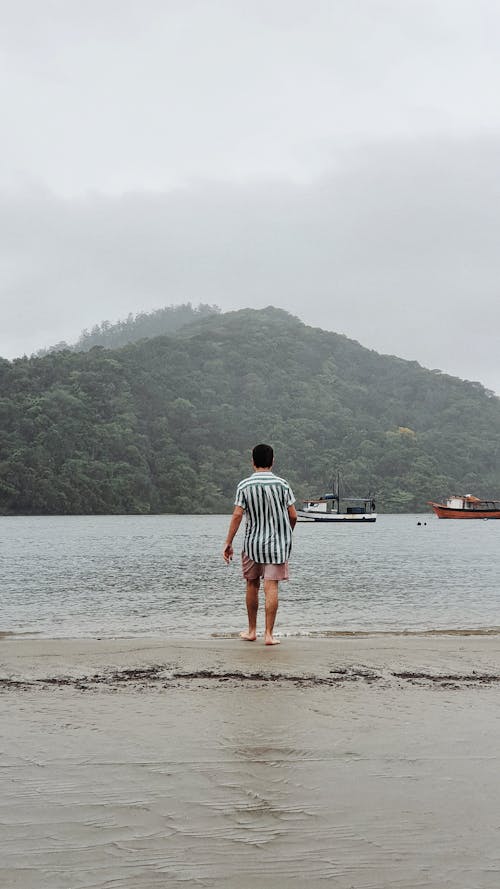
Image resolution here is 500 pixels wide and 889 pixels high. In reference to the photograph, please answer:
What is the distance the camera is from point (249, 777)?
4.00 metres

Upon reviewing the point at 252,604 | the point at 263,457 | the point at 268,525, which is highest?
the point at 263,457

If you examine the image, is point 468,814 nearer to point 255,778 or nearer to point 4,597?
point 255,778

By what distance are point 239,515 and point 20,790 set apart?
5154 mm

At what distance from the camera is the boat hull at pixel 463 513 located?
435 feet

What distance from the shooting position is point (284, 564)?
348 inches

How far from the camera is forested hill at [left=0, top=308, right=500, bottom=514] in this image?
122 metres

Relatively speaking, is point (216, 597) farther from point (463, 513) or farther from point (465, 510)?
point (463, 513)

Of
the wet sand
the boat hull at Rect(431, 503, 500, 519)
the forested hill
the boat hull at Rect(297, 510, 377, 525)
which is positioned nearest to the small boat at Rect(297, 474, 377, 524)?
the boat hull at Rect(297, 510, 377, 525)

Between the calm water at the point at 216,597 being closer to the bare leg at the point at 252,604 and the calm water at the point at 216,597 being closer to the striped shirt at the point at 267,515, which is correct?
the bare leg at the point at 252,604

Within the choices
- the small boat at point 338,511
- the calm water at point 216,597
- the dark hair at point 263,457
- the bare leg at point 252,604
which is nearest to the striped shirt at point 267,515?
the dark hair at point 263,457

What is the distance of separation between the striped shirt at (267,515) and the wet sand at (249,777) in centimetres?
181

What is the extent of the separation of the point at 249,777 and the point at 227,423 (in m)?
147

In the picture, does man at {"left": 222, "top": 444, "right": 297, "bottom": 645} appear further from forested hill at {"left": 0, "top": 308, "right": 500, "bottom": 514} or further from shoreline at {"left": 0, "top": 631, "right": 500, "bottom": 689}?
forested hill at {"left": 0, "top": 308, "right": 500, "bottom": 514}

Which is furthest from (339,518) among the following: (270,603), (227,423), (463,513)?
(270,603)
